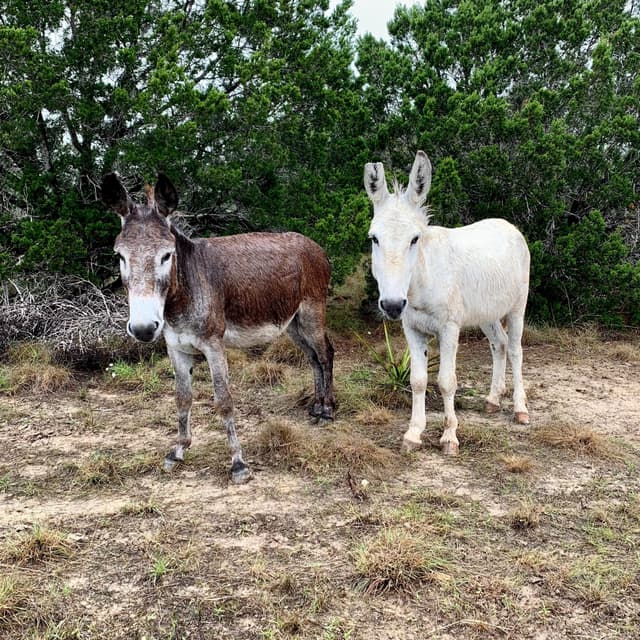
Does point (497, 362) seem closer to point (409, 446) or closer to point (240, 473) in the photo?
point (409, 446)

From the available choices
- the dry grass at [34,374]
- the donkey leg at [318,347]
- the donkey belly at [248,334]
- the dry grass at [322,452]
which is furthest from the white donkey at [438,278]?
the dry grass at [34,374]

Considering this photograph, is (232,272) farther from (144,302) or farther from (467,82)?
(467,82)

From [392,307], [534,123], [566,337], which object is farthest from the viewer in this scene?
[566,337]

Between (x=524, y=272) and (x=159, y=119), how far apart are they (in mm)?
4355

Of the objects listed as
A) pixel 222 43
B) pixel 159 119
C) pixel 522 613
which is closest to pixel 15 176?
pixel 159 119

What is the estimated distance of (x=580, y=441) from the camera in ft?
15.0

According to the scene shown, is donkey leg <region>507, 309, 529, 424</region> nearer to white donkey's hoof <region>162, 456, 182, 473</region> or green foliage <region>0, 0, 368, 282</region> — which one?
green foliage <region>0, 0, 368, 282</region>

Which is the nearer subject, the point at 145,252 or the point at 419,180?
the point at 145,252

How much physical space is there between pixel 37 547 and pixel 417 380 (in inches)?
114

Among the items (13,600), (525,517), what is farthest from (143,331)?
(525,517)

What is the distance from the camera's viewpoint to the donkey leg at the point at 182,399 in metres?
4.20

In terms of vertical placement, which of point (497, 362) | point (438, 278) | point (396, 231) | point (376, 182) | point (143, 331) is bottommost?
point (497, 362)

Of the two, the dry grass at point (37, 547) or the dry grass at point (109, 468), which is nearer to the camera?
the dry grass at point (37, 547)

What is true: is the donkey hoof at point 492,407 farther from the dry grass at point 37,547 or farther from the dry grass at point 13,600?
the dry grass at point 13,600
